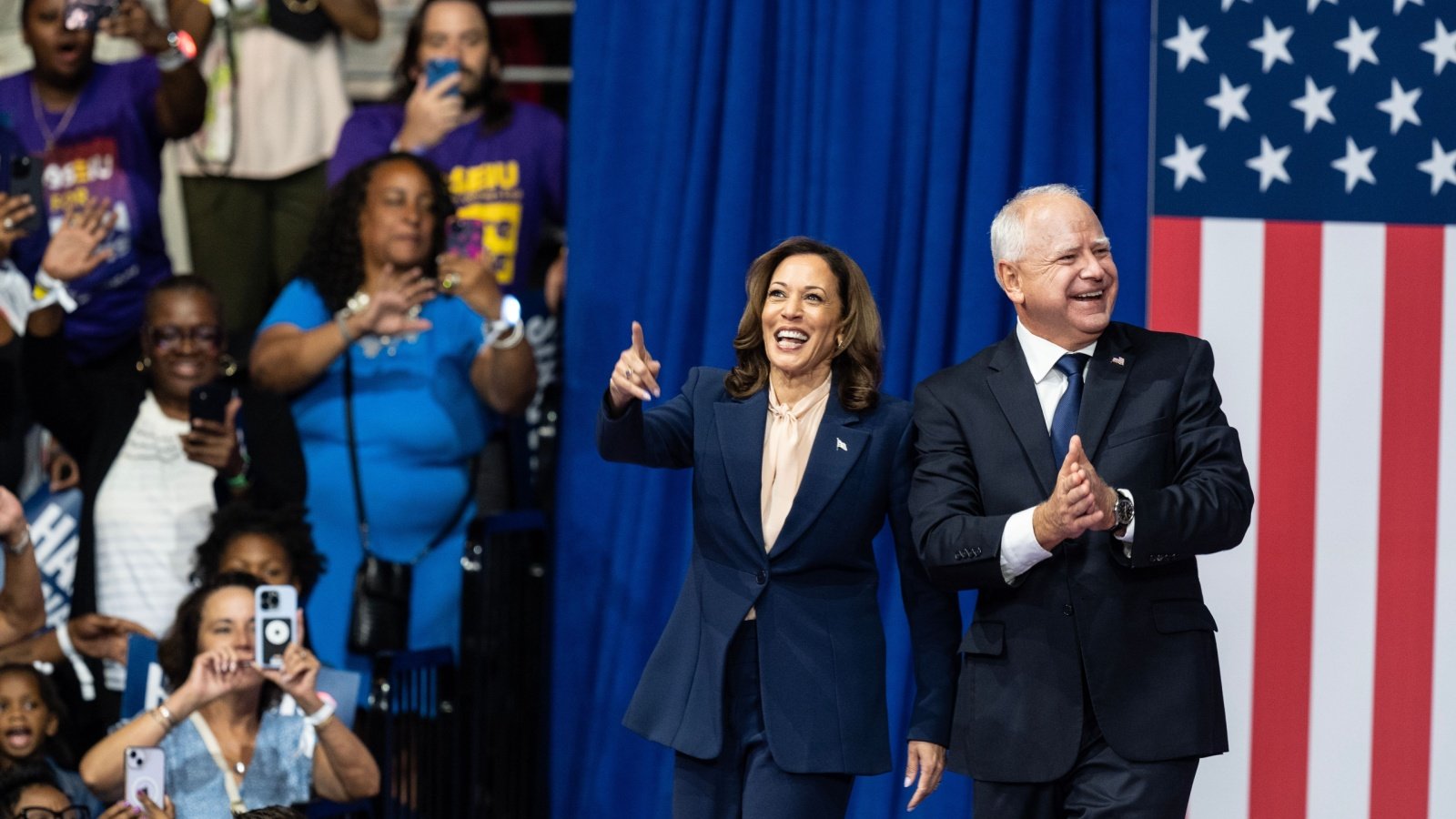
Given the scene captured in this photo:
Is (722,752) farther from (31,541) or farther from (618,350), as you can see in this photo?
(31,541)

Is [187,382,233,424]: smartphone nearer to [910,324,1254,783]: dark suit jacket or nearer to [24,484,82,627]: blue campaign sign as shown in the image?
[24,484,82,627]: blue campaign sign

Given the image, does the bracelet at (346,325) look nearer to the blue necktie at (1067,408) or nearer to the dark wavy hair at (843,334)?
the dark wavy hair at (843,334)

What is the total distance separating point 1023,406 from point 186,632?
2.07 m

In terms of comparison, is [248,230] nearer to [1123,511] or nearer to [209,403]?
[209,403]

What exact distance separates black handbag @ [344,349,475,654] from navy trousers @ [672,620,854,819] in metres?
1.56

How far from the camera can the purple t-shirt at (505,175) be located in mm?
4570

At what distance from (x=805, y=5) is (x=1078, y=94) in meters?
0.68

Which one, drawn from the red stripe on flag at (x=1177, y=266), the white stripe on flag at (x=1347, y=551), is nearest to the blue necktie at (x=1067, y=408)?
the red stripe on flag at (x=1177, y=266)

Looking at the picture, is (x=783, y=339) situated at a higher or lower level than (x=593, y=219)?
lower

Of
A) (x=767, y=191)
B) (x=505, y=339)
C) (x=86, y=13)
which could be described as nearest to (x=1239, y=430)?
(x=767, y=191)

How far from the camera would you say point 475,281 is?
4.32 meters

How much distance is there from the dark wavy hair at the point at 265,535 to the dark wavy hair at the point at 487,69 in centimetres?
115

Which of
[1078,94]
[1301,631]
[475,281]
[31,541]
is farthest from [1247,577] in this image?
[31,541]

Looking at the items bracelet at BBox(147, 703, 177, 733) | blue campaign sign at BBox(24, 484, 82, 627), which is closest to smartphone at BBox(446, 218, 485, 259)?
blue campaign sign at BBox(24, 484, 82, 627)
